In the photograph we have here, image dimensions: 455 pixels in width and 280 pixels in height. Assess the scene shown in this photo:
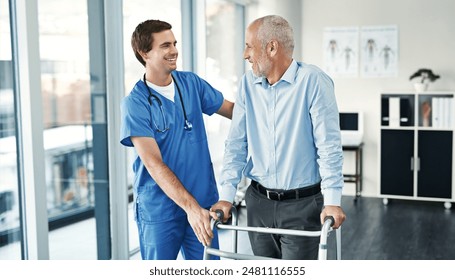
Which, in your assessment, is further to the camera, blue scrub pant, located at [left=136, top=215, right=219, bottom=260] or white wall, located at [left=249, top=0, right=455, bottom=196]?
white wall, located at [left=249, top=0, right=455, bottom=196]

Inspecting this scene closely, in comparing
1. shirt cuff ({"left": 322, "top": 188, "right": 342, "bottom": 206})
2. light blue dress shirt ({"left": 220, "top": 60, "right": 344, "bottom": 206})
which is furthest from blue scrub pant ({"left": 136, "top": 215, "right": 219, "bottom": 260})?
shirt cuff ({"left": 322, "top": 188, "right": 342, "bottom": 206})

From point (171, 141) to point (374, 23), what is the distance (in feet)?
13.1

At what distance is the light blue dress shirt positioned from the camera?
1.90 m

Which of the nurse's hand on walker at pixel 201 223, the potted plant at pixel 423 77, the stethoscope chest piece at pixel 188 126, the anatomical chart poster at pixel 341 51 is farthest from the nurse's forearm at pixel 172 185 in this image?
the anatomical chart poster at pixel 341 51

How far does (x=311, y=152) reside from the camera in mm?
1996

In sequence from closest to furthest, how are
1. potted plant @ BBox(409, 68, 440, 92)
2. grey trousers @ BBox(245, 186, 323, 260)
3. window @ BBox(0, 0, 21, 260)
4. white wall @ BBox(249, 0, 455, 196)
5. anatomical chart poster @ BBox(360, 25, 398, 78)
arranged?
grey trousers @ BBox(245, 186, 323, 260)
window @ BBox(0, 0, 21, 260)
potted plant @ BBox(409, 68, 440, 92)
white wall @ BBox(249, 0, 455, 196)
anatomical chart poster @ BBox(360, 25, 398, 78)

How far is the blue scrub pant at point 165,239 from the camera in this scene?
2.21 meters

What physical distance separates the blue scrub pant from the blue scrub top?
1.2 inches

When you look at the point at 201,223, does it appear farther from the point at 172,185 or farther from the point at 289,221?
the point at 289,221

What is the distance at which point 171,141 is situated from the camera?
219 cm

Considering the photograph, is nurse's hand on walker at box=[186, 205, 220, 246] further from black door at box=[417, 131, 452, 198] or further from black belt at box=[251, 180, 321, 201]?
black door at box=[417, 131, 452, 198]

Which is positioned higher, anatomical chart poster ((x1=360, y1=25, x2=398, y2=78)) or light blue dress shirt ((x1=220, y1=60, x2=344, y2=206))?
anatomical chart poster ((x1=360, y1=25, x2=398, y2=78))

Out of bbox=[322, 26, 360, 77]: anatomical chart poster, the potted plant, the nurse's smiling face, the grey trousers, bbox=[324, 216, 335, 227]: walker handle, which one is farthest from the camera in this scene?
bbox=[322, 26, 360, 77]: anatomical chart poster
